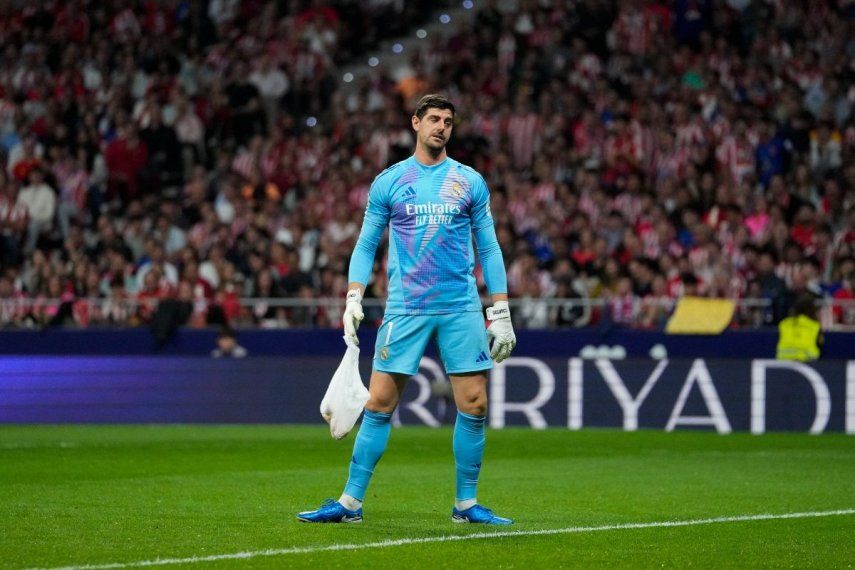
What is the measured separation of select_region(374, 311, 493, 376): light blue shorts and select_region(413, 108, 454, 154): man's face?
3.07 feet

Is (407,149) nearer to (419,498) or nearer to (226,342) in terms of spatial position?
(226,342)

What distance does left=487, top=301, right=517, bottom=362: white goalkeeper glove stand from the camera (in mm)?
8414

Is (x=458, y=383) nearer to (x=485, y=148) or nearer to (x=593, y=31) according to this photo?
(x=485, y=148)

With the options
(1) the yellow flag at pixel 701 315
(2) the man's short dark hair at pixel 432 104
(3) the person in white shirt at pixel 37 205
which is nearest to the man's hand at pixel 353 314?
(2) the man's short dark hair at pixel 432 104

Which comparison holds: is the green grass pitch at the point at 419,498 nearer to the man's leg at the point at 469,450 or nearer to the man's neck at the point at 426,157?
the man's leg at the point at 469,450

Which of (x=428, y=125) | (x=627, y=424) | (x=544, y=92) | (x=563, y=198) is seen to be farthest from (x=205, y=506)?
(x=544, y=92)

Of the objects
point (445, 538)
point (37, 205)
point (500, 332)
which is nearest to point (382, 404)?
point (500, 332)

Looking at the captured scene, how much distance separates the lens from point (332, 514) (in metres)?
8.32

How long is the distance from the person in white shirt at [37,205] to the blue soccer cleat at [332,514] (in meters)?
15.9

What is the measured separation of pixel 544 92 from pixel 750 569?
1661 cm

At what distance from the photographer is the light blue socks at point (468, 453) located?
844cm

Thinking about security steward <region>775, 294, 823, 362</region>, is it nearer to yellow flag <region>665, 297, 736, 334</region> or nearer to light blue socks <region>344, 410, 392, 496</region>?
yellow flag <region>665, 297, 736, 334</region>

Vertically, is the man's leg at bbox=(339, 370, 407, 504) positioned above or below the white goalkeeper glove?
below

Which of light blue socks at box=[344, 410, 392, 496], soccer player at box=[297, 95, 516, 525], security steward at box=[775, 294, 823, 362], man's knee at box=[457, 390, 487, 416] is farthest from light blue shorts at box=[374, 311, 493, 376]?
Result: security steward at box=[775, 294, 823, 362]
